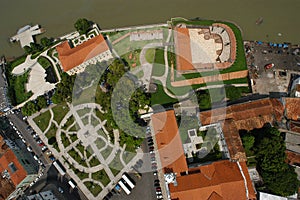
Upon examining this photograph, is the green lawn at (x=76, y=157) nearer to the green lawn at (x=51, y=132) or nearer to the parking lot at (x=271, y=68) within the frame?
the green lawn at (x=51, y=132)

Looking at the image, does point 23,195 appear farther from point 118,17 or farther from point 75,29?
point 118,17

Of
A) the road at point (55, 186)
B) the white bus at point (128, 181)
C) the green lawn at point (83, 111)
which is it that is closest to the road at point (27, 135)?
the road at point (55, 186)

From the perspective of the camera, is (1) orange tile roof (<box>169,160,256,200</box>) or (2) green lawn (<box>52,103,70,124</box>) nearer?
(1) orange tile roof (<box>169,160,256,200</box>)

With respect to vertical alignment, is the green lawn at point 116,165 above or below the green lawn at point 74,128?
below

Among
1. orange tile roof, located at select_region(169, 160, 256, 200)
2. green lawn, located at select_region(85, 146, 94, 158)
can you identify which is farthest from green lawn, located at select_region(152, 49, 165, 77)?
orange tile roof, located at select_region(169, 160, 256, 200)

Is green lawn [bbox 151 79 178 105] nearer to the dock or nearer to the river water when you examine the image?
the river water
